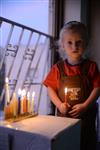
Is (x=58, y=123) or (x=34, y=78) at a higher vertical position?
(x=34, y=78)

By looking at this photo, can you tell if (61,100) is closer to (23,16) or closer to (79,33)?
(79,33)

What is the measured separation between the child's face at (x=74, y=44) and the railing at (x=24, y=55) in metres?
0.36

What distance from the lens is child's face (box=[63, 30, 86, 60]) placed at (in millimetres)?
1199

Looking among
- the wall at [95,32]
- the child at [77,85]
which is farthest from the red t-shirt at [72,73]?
the wall at [95,32]

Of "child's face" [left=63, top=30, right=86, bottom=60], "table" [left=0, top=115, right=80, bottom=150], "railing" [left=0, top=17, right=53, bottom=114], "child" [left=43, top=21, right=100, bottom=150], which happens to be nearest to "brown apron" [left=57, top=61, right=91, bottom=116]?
"child" [left=43, top=21, right=100, bottom=150]

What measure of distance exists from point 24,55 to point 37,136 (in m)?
0.96

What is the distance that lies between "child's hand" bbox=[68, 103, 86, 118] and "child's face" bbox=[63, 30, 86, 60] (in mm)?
262

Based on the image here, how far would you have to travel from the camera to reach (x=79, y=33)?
1206 mm

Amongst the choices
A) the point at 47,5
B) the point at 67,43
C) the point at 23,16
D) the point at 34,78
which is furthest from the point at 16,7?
the point at 67,43

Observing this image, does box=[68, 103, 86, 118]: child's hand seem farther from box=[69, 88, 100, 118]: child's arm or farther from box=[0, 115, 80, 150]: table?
box=[0, 115, 80, 150]: table

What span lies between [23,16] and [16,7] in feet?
0.28

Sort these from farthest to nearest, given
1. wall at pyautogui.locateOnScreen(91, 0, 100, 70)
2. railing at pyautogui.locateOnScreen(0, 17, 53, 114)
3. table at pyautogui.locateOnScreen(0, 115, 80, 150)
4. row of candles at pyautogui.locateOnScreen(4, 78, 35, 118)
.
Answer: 1. wall at pyautogui.locateOnScreen(91, 0, 100, 70)
2. railing at pyautogui.locateOnScreen(0, 17, 53, 114)
3. row of candles at pyautogui.locateOnScreen(4, 78, 35, 118)
4. table at pyautogui.locateOnScreen(0, 115, 80, 150)

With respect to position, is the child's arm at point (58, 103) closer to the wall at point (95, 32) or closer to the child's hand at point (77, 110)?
the child's hand at point (77, 110)

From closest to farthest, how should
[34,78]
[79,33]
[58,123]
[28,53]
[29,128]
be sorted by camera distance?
[29,128] < [58,123] < [79,33] < [28,53] < [34,78]
